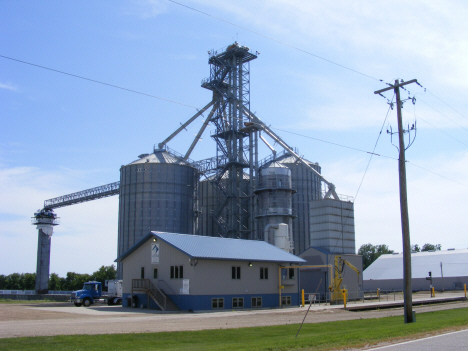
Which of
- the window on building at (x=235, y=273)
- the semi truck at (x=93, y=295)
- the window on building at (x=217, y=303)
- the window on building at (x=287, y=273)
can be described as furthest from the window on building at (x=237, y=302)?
the semi truck at (x=93, y=295)

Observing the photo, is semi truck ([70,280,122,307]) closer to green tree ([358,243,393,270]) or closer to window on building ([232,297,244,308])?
window on building ([232,297,244,308])

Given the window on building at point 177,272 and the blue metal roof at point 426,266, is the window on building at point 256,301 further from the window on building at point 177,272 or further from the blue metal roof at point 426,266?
the blue metal roof at point 426,266

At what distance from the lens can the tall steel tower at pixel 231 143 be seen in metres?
68.8

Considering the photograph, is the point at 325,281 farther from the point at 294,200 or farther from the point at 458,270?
the point at 458,270

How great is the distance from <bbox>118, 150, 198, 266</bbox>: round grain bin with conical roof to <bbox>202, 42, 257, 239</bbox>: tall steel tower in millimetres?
5169

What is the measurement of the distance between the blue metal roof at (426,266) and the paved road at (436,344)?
257ft

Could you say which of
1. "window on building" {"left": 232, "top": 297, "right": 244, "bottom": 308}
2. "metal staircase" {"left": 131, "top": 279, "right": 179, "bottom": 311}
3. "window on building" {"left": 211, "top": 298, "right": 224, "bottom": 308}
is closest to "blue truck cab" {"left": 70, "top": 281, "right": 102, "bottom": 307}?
"metal staircase" {"left": 131, "top": 279, "right": 179, "bottom": 311}

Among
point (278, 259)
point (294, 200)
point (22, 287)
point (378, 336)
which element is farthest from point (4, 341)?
point (22, 287)

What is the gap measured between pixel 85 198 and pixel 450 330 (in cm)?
7846

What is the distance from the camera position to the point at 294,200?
7481 centimetres

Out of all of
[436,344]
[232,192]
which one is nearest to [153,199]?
[232,192]

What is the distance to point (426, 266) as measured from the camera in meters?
95.4

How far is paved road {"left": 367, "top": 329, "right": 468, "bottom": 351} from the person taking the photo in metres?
14.7

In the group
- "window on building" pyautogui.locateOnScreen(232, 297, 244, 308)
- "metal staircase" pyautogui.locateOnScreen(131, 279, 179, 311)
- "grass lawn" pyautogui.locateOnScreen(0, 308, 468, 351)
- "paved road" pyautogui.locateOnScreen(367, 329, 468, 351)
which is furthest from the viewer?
"window on building" pyautogui.locateOnScreen(232, 297, 244, 308)
